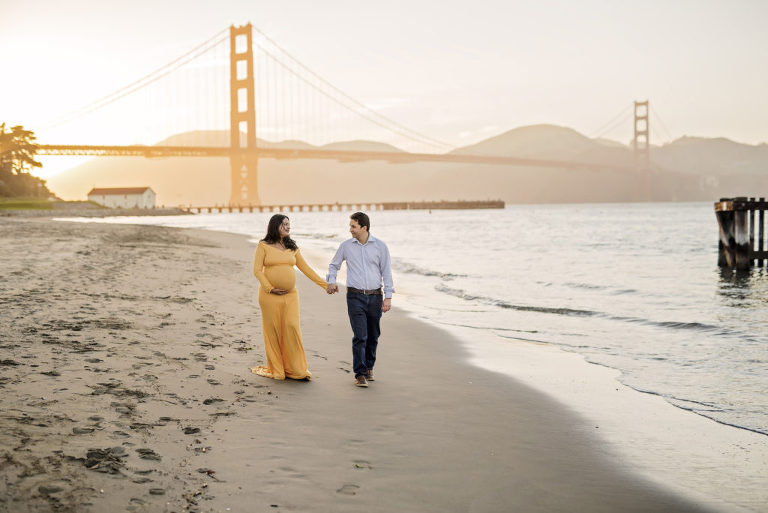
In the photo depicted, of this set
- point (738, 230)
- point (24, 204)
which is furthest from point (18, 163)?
point (738, 230)

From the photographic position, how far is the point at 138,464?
3.64 meters

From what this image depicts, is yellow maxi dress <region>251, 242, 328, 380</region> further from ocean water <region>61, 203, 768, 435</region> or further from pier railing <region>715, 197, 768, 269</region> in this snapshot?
pier railing <region>715, 197, 768, 269</region>

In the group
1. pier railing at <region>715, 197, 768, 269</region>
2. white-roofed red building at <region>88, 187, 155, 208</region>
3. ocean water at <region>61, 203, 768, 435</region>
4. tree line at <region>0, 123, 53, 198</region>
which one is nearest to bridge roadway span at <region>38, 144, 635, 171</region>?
tree line at <region>0, 123, 53, 198</region>

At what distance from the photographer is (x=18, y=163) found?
73312mm

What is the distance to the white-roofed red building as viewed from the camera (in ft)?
350

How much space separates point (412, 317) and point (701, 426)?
19.3 feet

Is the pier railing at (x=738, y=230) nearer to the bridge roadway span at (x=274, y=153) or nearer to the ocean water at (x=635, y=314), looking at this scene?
the ocean water at (x=635, y=314)

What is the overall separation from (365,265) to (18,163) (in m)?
79.3

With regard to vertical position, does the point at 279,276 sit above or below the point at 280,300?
above

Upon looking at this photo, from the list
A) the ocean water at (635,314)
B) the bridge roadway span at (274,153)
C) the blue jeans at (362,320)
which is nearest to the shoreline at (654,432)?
the ocean water at (635,314)

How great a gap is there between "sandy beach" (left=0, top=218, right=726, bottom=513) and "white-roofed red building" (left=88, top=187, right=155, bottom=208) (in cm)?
10607

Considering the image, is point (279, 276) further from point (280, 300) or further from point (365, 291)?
point (365, 291)

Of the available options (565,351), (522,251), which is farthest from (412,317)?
(522,251)

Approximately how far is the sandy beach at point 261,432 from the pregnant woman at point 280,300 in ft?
0.59
